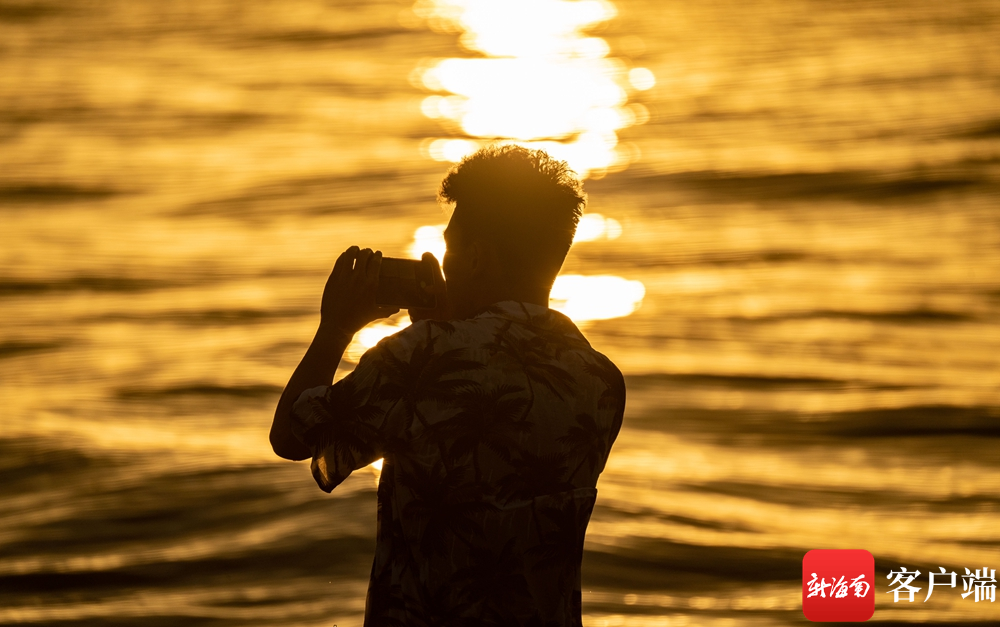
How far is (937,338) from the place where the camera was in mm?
7184

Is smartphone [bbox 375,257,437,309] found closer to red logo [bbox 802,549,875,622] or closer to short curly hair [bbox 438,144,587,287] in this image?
short curly hair [bbox 438,144,587,287]

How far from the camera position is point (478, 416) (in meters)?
1.68

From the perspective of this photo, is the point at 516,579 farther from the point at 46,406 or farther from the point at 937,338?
the point at 937,338

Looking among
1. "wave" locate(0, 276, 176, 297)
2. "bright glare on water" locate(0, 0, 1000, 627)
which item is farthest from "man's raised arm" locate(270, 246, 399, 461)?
"wave" locate(0, 276, 176, 297)

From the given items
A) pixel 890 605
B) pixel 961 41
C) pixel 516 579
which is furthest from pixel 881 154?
pixel 516 579

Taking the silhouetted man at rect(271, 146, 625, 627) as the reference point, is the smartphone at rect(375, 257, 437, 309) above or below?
above

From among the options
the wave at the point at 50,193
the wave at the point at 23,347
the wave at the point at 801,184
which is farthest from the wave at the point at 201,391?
the wave at the point at 801,184

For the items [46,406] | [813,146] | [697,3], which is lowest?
[46,406]

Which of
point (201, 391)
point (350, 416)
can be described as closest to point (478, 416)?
point (350, 416)

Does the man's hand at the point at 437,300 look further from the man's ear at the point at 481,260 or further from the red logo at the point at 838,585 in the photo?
the red logo at the point at 838,585

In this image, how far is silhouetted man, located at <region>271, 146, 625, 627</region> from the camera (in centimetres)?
167

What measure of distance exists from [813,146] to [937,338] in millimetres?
3243

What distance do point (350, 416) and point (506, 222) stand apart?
1.15 feet

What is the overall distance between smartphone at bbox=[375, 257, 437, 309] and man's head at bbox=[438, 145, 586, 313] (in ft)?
0.15
